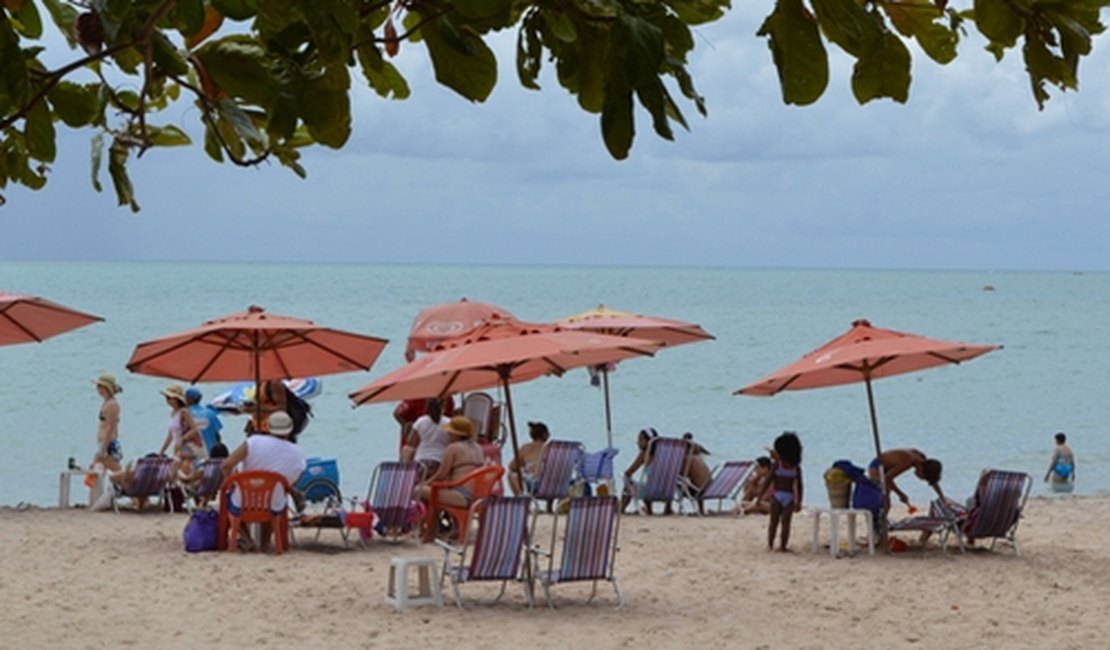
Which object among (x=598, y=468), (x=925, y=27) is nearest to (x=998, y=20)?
(x=925, y=27)

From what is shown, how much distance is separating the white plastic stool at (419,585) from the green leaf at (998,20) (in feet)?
22.2

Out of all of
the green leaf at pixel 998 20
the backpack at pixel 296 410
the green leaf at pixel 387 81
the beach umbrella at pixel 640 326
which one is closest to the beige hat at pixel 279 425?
the backpack at pixel 296 410

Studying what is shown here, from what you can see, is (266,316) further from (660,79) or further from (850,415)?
(850,415)

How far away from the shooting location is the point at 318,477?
12.0m

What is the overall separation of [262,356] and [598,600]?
4.65m

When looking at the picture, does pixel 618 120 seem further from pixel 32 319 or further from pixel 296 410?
pixel 296 410

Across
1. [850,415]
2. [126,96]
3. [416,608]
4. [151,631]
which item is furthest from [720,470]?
[850,415]

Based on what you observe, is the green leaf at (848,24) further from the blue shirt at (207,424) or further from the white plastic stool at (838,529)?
the blue shirt at (207,424)

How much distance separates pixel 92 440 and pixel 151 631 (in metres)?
22.0

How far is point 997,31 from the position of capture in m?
1.88

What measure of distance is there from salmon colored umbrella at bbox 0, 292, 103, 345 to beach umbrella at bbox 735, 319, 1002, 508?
465 cm

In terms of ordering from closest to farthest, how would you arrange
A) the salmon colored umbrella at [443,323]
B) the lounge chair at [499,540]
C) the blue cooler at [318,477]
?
the lounge chair at [499,540] → the blue cooler at [318,477] → the salmon colored umbrella at [443,323]

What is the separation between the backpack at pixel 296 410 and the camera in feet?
46.6

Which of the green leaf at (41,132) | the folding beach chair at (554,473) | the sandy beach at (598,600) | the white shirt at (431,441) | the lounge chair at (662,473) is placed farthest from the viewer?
the lounge chair at (662,473)
